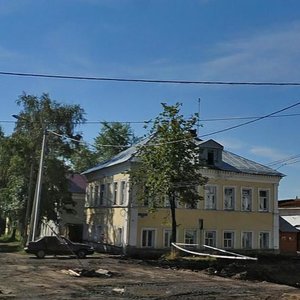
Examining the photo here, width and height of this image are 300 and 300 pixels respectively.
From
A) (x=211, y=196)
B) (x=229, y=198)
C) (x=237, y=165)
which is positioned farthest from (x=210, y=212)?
(x=237, y=165)

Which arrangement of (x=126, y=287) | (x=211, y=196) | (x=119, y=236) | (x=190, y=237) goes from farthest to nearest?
(x=211, y=196) → (x=190, y=237) → (x=119, y=236) → (x=126, y=287)

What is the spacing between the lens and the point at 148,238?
41969 millimetres

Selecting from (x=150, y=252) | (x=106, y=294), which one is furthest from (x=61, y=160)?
(x=106, y=294)

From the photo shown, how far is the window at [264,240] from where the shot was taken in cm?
4619

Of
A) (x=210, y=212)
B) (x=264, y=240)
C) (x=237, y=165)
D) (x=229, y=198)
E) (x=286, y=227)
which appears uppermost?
(x=237, y=165)

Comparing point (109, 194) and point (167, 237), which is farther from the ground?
point (109, 194)

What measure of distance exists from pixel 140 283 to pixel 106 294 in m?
4.29

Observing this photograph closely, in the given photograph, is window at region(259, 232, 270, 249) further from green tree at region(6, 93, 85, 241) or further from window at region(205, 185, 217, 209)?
green tree at region(6, 93, 85, 241)

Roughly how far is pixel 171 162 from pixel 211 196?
9.55 meters

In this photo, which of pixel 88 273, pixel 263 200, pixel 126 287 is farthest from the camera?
pixel 263 200

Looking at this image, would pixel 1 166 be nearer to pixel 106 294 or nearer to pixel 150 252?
pixel 150 252

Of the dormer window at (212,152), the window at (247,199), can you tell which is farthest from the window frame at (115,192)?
the window at (247,199)

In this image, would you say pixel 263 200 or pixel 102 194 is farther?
pixel 102 194

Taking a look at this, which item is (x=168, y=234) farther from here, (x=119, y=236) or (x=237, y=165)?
(x=237, y=165)
